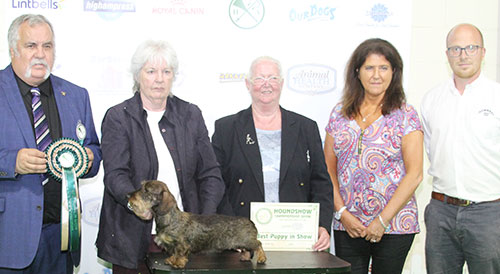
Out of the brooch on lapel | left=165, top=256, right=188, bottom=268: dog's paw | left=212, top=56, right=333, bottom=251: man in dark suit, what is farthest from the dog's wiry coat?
the brooch on lapel

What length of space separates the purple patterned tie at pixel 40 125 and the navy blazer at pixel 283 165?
0.87 meters

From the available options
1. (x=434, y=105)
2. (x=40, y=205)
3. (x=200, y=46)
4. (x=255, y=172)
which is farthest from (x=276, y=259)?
(x=200, y=46)

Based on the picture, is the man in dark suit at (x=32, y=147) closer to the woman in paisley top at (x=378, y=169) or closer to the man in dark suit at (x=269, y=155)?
the man in dark suit at (x=269, y=155)

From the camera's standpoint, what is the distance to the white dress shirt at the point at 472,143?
274cm

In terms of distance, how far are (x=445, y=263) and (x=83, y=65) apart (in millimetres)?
2740

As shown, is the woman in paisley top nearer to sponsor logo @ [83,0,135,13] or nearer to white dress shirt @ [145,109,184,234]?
white dress shirt @ [145,109,184,234]

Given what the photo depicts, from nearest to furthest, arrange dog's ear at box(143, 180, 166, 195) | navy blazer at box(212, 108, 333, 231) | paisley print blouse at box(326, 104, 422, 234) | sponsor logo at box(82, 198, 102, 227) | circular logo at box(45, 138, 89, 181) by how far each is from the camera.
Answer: dog's ear at box(143, 180, 166, 195) < circular logo at box(45, 138, 89, 181) < navy blazer at box(212, 108, 333, 231) < paisley print blouse at box(326, 104, 422, 234) < sponsor logo at box(82, 198, 102, 227)

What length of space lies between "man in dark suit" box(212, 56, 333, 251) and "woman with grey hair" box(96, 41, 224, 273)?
29 centimetres

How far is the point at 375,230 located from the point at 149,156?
1317 mm

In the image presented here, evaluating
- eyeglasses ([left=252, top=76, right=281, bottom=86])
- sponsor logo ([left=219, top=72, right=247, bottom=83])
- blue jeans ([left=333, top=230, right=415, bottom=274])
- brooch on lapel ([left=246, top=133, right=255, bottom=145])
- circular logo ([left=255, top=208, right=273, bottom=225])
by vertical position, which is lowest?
blue jeans ([left=333, top=230, right=415, bottom=274])

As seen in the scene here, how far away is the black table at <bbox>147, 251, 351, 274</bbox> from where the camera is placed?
197 centimetres

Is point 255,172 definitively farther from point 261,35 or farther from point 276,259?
point 261,35

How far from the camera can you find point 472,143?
2748 millimetres

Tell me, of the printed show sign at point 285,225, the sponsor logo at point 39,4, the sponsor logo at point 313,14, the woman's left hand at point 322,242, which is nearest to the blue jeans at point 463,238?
the woman's left hand at point 322,242
